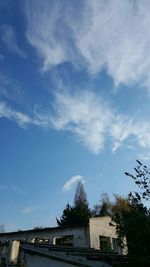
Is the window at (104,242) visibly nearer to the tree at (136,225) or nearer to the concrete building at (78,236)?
the concrete building at (78,236)

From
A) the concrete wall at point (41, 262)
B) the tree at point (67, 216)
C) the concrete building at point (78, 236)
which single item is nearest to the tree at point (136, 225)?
the concrete wall at point (41, 262)

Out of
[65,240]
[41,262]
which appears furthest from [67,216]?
A: [41,262]

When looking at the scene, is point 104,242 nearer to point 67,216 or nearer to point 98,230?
point 98,230

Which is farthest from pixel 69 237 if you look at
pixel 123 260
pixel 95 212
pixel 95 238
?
pixel 95 212

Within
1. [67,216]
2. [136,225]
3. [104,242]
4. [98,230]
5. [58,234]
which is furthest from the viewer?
[67,216]

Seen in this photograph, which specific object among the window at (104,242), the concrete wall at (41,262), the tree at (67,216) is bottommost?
the concrete wall at (41,262)

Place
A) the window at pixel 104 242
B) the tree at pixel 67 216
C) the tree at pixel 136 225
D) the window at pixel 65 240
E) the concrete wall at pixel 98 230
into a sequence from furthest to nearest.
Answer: the tree at pixel 67 216, the window at pixel 104 242, the window at pixel 65 240, the concrete wall at pixel 98 230, the tree at pixel 136 225

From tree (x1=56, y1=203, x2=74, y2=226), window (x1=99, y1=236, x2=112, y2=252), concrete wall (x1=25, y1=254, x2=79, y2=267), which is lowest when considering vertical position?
concrete wall (x1=25, y1=254, x2=79, y2=267)

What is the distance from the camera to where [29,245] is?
8.61m

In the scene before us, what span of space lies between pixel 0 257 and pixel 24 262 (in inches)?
30.7

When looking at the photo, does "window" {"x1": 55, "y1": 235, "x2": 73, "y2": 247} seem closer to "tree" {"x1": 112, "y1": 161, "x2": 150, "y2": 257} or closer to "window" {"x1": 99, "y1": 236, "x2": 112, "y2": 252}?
"window" {"x1": 99, "y1": 236, "x2": 112, "y2": 252}

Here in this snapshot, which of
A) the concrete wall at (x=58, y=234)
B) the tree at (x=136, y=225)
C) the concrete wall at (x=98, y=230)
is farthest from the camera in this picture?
the concrete wall at (x=98, y=230)

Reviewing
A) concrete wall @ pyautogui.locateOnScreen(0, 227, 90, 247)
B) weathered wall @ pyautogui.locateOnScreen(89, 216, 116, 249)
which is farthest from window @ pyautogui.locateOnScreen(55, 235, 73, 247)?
weathered wall @ pyautogui.locateOnScreen(89, 216, 116, 249)

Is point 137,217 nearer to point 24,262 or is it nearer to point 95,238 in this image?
point 24,262
